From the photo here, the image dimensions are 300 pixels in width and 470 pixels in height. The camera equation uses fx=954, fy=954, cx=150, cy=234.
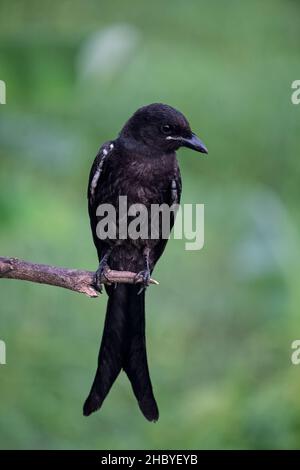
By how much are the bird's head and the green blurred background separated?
0.79 feet

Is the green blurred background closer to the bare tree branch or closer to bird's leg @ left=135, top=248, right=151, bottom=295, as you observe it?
bird's leg @ left=135, top=248, right=151, bottom=295

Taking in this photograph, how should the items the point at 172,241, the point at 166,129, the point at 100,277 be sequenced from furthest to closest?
the point at 172,241, the point at 166,129, the point at 100,277

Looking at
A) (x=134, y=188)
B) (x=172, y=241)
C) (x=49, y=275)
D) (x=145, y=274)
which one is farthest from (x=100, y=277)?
(x=172, y=241)

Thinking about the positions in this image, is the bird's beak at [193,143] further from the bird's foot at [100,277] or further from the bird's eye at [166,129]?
the bird's foot at [100,277]

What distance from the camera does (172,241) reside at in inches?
256

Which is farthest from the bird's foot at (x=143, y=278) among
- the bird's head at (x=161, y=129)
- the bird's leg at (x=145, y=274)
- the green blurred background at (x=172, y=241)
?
the green blurred background at (x=172, y=241)

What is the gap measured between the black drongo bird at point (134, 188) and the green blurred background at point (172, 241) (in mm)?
293

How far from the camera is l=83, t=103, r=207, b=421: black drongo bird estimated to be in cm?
371

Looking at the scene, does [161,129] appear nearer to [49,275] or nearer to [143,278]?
[143,278]

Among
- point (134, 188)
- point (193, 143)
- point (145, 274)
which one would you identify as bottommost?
point (145, 274)

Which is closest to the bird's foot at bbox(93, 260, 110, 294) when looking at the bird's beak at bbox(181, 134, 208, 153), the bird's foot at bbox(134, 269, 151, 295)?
the bird's foot at bbox(134, 269, 151, 295)

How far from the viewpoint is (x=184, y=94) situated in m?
7.21

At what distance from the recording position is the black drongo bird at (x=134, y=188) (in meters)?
3.71

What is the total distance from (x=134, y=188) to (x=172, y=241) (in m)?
2.71
